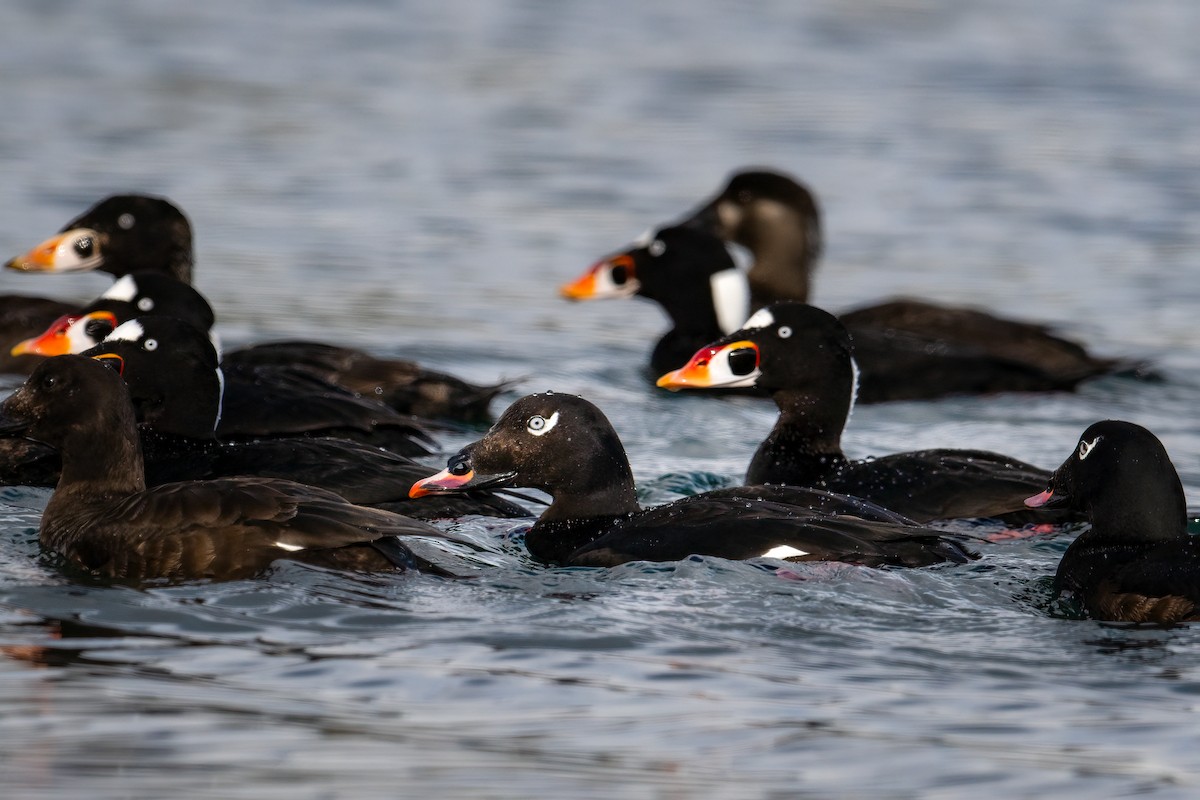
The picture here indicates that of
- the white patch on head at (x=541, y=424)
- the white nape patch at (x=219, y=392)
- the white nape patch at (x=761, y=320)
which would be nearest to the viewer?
the white patch on head at (x=541, y=424)

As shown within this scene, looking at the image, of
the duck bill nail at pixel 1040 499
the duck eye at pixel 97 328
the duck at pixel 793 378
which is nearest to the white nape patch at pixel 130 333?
the duck eye at pixel 97 328

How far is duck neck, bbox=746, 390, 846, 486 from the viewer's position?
8.55 m

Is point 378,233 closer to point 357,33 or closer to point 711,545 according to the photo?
point 357,33

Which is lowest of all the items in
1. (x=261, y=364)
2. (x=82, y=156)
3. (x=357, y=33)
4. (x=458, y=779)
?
(x=458, y=779)

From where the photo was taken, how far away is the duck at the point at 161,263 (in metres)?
9.95

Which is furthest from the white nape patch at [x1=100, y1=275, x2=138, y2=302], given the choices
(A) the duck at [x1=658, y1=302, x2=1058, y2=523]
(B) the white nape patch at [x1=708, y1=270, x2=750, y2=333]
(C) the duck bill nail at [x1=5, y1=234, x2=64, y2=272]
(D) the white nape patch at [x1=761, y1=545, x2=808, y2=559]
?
(D) the white nape patch at [x1=761, y1=545, x2=808, y2=559]

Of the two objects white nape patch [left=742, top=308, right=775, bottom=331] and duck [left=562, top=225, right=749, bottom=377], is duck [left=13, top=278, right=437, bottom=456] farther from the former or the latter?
duck [left=562, top=225, right=749, bottom=377]

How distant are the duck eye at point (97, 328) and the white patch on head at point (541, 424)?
281 centimetres

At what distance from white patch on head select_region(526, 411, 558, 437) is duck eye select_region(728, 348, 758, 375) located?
5.53ft

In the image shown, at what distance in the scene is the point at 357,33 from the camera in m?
21.0

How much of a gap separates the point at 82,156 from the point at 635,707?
12104mm

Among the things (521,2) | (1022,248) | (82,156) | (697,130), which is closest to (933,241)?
(1022,248)

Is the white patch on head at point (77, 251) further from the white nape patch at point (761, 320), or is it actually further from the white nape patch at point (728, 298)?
the white nape patch at point (761, 320)

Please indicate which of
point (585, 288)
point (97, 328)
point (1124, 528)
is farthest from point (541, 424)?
point (585, 288)
